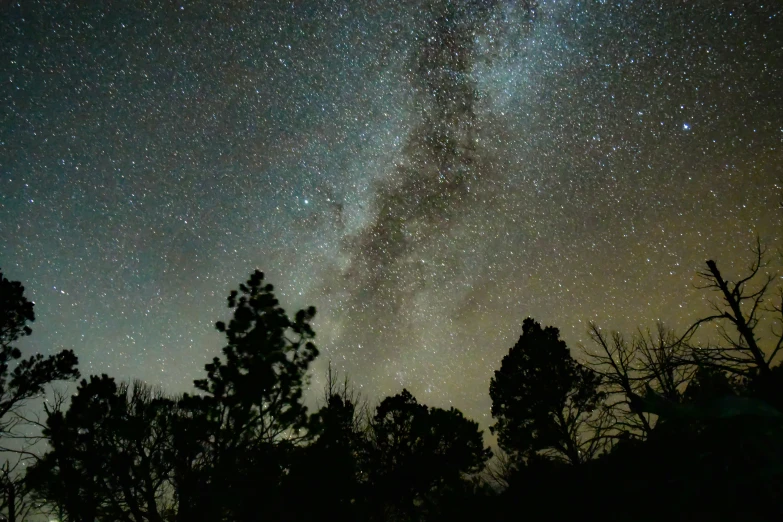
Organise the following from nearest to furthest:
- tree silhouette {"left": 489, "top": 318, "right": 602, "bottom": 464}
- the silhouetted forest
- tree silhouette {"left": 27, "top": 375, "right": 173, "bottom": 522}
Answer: the silhouetted forest → tree silhouette {"left": 27, "top": 375, "right": 173, "bottom": 522} → tree silhouette {"left": 489, "top": 318, "right": 602, "bottom": 464}

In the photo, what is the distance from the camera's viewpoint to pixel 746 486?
2.74 metres

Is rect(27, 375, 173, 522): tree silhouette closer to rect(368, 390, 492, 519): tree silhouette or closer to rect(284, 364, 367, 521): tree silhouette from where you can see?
rect(284, 364, 367, 521): tree silhouette

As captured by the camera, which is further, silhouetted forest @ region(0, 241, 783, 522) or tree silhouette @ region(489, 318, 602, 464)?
tree silhouette @ region(489, 318, 602, 464)

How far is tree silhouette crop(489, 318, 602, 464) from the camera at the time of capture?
20234mm

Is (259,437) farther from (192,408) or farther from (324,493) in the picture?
(324,493)

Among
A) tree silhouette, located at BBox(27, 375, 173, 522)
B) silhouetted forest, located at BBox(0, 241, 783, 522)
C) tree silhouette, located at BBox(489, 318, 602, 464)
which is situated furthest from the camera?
tree silhouette, located at BBox(489, 318, 602, 464)

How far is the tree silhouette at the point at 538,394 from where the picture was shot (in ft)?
66.4

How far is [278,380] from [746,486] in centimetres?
1081

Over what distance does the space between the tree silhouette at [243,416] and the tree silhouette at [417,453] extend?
11.0 metres

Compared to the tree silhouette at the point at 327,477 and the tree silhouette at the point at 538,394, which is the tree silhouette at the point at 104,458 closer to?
the tree silhouette at the point at 327,477

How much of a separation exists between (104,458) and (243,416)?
13.5ft

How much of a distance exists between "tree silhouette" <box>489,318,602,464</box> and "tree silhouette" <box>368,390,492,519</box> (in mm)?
3395

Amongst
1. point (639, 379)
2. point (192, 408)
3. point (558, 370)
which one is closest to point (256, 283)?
point (192, 408)

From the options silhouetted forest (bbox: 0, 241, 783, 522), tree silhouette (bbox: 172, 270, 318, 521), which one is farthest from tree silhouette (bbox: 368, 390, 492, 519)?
tree silhouette (bbox: 172, 270, 318, 521)
